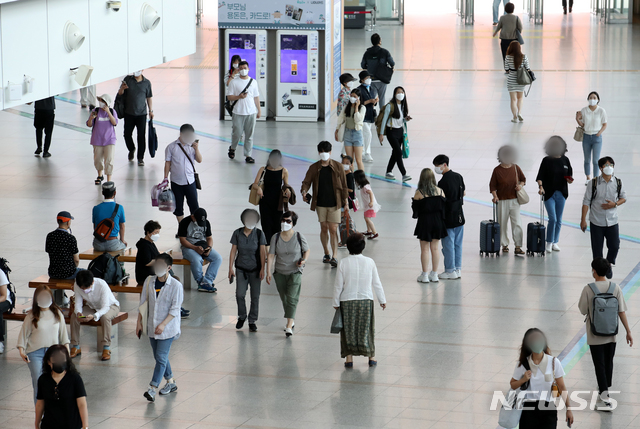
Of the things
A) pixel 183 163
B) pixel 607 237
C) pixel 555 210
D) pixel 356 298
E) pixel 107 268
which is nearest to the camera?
pixel 356 298

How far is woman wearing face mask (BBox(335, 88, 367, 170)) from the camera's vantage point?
15.2 metres

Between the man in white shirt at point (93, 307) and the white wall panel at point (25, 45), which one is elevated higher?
the white wall panel at point (25, 45)

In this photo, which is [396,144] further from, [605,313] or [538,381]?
[538,381]

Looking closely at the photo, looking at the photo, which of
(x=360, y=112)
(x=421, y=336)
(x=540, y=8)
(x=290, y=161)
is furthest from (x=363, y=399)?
(x=540, y=8)

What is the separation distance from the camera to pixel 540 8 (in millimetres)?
37344

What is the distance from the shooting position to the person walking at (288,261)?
9.55m

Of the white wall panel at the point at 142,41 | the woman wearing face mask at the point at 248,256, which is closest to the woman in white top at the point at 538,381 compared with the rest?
the woman wearing face mask at the point at 248,256

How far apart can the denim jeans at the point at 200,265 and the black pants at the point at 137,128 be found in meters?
6.91

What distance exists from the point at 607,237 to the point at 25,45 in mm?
6979

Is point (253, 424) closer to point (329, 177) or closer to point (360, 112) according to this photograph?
point (329, 177)

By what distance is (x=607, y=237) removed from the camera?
36.6ft

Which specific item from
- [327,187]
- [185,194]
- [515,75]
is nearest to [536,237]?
[327,187]

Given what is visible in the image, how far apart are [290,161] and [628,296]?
8174mm

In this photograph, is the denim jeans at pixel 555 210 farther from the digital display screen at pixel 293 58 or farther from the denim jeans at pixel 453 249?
the digital display screen at pixel 293 58
